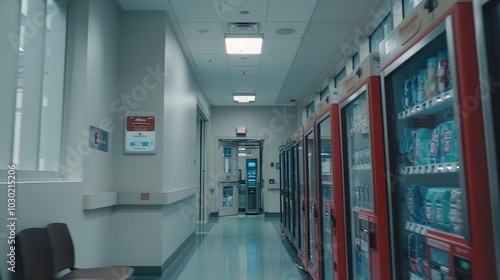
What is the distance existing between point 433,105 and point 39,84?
2898 mm

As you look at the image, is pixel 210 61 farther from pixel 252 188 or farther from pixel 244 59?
pixel 252 188

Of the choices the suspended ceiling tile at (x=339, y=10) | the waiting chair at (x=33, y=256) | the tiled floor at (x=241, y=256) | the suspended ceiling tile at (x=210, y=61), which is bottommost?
the tiled floor at (x=241, y=256)

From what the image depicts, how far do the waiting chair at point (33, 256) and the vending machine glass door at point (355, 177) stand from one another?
2.21 m

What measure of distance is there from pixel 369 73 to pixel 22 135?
98.5 inches

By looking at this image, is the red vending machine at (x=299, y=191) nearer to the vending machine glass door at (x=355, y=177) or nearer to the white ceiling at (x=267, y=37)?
the white ceiling at (x=267, y=37)

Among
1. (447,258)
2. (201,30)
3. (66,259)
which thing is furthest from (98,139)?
(447,258)

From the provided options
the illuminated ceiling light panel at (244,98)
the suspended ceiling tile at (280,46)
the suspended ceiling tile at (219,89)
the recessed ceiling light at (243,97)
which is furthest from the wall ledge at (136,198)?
the illuminated ceiling light panel at (244,98)

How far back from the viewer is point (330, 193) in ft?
10.9

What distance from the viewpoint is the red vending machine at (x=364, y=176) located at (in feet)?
6.25

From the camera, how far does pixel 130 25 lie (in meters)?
4.54

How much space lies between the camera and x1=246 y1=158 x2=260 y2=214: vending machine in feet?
38.2

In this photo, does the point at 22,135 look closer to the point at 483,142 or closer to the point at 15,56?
the point at 15,56

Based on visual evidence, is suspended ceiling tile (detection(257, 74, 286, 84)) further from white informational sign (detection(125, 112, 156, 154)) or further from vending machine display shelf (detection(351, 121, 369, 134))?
vending machine display shelf (detection(351, 121, 369, 134))

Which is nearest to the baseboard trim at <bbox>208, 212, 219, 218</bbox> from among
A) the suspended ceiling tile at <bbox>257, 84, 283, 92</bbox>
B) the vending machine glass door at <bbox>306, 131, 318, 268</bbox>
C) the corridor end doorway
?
the corridor end doorway
